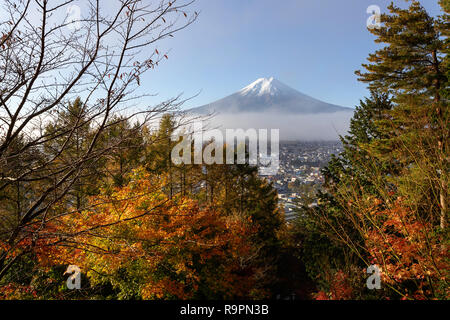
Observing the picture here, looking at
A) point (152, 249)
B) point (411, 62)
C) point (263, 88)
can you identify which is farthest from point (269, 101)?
point (152, 249)

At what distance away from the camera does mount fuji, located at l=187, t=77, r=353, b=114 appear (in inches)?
3519

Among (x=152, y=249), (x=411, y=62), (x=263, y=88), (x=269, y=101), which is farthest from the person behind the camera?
(x=263, y=88)

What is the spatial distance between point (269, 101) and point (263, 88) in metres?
19.3

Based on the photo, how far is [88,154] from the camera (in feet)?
8.26

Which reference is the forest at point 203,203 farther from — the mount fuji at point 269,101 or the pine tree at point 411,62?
the mount fuji at point 269,101

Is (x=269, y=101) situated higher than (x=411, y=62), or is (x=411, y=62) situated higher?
(x=269, y=101)

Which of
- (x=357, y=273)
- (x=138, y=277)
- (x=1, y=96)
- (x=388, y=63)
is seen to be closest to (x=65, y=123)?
(x=1, y=96)

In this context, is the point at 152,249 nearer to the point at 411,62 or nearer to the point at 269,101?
the point at 411,62

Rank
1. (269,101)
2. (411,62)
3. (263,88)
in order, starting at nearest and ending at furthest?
1. (411,62)
2. (269,101)
3. (263,88)

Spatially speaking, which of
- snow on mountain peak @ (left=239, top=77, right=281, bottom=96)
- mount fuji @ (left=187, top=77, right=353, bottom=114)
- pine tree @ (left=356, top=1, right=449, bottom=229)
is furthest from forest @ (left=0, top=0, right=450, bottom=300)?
snow on mountain peak @ (left=239, top=77, right=281, bottom=96)

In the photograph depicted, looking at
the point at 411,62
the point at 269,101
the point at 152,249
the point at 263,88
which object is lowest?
the point at 152,249

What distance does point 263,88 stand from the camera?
123375mm

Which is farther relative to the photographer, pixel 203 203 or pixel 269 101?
pixel 269 101
